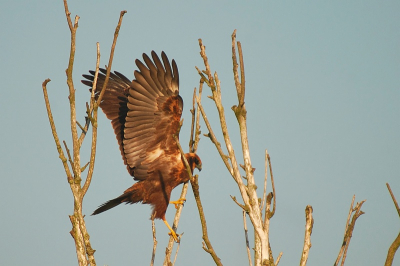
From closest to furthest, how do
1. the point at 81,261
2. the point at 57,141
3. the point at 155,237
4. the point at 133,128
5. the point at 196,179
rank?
the point at 196,179
the point at 81,261
the point at 57,141
the point at 155,237
the point at 133,128

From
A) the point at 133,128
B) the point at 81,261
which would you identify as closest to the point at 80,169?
the point at 81,261

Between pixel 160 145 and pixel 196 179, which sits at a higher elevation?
pixel 160 145

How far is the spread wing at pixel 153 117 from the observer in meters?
7.71

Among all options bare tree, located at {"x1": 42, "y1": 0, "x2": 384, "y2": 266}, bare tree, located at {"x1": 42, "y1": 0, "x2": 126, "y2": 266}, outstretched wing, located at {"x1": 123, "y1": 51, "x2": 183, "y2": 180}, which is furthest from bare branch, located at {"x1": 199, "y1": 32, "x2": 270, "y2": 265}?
outstretched wing, located at {"x1": 123, "y1": 51, "x2": 183, "y2": 180}

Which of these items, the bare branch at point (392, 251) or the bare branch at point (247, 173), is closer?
the bare branch at point (392, 251)

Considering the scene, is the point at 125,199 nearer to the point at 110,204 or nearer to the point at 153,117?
the point at 110,204

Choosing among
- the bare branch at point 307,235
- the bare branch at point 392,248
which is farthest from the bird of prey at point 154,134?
the bare branch at point 392,248

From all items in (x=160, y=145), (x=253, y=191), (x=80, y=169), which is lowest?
(x=253, y=191)

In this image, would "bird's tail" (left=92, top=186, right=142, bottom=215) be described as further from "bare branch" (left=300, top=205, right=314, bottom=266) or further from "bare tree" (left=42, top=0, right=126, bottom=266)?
"bare branch" (left=300, top=205, right=314, bottom=266)

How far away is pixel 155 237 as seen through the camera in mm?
4359

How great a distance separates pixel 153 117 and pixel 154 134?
0.28m

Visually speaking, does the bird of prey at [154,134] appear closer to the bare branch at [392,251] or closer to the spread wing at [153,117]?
the spread wing at [153,117]

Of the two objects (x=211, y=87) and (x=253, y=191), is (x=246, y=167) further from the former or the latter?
(x=211, y=87)

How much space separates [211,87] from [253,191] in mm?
922
